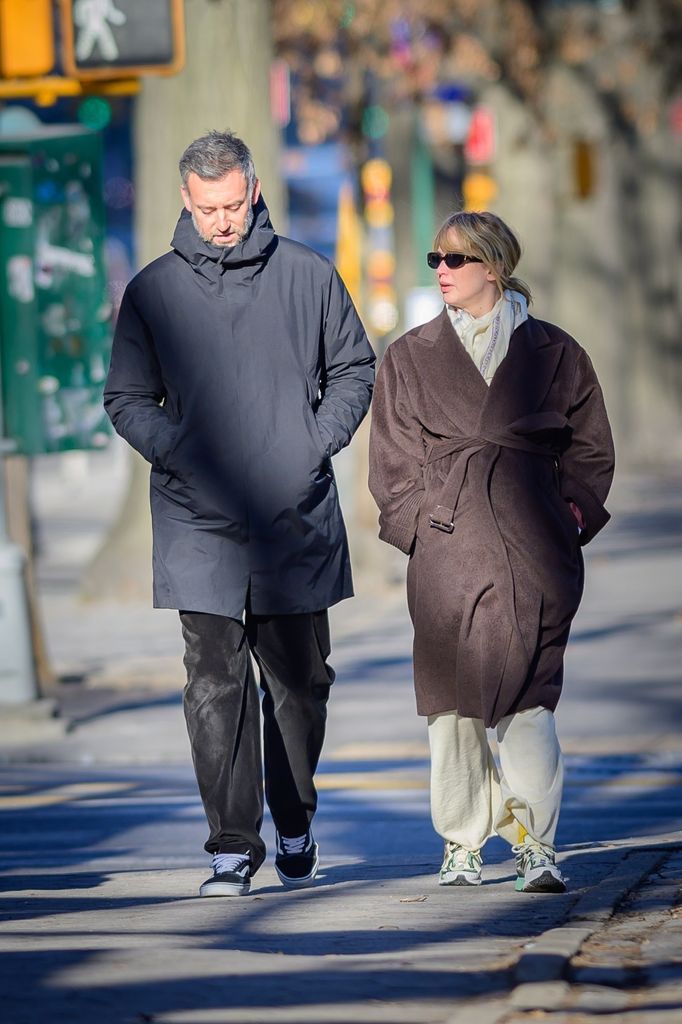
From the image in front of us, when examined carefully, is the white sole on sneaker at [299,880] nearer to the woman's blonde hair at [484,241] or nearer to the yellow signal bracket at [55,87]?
the woman's blonde hair at [484,241]

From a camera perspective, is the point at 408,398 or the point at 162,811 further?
the point at 162,811

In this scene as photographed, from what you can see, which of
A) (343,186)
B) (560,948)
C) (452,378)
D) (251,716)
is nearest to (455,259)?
(452,378)

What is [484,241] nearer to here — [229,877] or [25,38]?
[229,877]

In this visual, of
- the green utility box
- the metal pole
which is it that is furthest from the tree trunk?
the metal pole

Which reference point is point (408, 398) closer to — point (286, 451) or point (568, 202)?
point (286, 451)

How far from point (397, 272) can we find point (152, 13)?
15.7 m

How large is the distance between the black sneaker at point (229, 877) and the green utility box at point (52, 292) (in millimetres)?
4762

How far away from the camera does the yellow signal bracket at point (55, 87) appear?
10.2 meters

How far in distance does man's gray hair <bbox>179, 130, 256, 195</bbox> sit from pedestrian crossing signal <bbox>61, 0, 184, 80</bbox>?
15.2 ft

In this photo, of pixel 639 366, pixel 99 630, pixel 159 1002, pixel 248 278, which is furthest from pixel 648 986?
pixel 639 366

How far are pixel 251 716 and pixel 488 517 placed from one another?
0.86m

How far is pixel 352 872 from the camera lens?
6.31m

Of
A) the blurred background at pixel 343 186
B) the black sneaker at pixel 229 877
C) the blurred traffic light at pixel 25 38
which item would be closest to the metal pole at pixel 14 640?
the blurred background at pixel 343 186

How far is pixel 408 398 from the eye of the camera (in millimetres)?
5758
